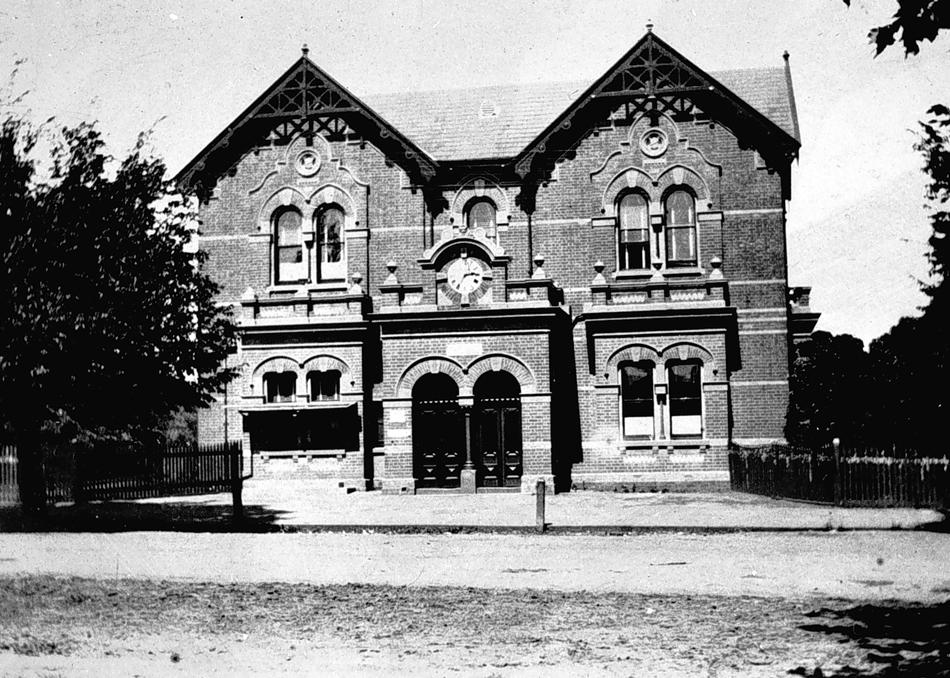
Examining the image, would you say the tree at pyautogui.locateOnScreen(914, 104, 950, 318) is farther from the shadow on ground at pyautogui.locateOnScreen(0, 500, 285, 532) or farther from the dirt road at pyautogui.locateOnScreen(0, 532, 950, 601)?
the shadow on ground at pyautogui.locateOnScreen(0, 500, 285, 532)

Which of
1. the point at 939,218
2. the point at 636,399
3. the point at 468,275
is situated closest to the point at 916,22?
the point at 939,218

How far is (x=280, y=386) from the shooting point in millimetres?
26172

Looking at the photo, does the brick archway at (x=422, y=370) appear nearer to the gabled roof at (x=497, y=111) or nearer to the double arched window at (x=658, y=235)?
the double arched window at (x=658, y=235)

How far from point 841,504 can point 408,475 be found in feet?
34.0

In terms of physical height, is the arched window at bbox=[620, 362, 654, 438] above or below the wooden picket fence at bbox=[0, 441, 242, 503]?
above

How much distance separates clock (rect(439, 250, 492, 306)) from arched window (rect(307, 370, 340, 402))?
3.72m

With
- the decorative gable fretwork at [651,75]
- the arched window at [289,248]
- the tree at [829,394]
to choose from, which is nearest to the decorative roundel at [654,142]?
the decorative gable fretwork at [651,75]

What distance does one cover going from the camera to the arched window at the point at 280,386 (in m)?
26.0

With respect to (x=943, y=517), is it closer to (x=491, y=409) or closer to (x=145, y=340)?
(x=491, y=409)

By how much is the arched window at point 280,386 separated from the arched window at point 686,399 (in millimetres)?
9790

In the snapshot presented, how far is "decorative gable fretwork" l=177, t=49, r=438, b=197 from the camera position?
27.5 metres

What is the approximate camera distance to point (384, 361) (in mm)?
24891

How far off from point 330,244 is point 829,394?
13.9 metres

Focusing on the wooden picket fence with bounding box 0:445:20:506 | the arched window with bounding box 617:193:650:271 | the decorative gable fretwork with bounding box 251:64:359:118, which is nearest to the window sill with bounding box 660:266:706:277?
the arched window with bounding box 617:193:650:271
